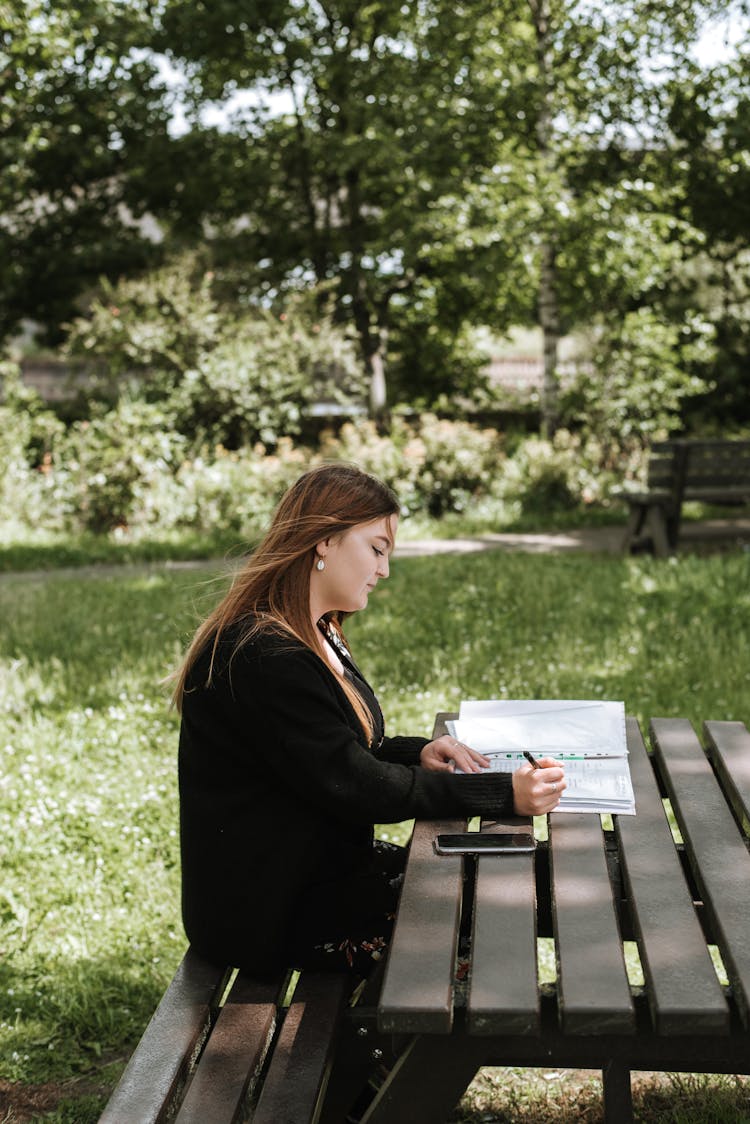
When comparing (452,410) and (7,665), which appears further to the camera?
(452,410)

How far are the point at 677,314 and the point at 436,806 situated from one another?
16338 millimetres

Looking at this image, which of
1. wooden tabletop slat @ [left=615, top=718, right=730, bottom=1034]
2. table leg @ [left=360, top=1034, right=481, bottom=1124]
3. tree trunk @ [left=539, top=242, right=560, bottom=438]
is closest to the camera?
wooden tabletop slat @ [left=615, top=718, right=730, bottom=1034]

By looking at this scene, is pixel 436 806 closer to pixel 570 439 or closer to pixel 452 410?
pixel 570 439

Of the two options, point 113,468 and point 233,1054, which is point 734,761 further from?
point 113,468

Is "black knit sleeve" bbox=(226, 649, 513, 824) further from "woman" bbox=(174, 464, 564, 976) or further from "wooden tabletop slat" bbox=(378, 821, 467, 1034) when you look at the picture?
"wooden tabletop slat" bbox=(378, 821, 467, 1034)

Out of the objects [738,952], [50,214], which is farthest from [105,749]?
[50,214]

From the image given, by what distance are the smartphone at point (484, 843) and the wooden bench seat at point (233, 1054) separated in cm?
34

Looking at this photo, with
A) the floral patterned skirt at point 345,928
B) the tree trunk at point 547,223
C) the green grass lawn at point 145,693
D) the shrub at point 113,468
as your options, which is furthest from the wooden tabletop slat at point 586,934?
the tree trunk at point 547,223

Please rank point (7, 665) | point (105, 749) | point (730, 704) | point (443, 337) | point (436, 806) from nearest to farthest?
point (436, 806)
point (105, 749)
point (730, 704)
point (7, 665)
point (443, 337)

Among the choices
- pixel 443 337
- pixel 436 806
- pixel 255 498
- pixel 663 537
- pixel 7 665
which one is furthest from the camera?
pixel 443 337

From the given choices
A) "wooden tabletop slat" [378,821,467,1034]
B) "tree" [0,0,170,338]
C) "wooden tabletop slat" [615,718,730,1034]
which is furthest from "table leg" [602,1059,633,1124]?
"tree" [0,0,170,338]

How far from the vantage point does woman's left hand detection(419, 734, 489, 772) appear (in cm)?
266

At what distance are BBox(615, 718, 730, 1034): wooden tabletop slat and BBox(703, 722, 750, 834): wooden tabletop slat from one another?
0.62 ft

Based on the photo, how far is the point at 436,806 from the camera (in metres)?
2.43
